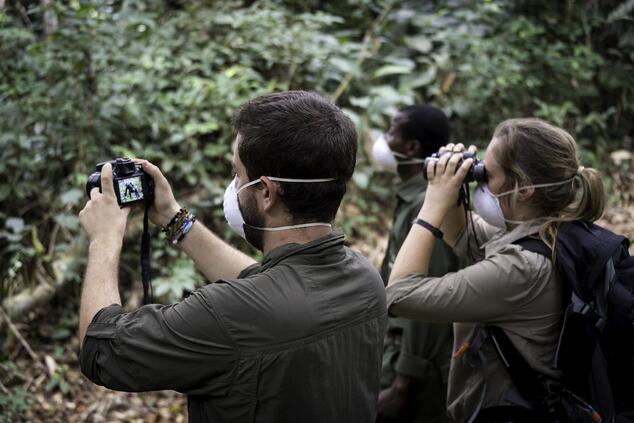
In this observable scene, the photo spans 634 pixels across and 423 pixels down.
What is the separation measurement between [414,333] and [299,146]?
5.98 ft

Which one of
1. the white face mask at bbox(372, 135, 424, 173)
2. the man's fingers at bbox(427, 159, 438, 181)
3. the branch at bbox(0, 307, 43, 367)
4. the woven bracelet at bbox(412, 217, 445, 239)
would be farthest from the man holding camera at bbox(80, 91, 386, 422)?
the branch at bbox(0, 307, 43, 367)

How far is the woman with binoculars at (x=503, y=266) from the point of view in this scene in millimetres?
2500

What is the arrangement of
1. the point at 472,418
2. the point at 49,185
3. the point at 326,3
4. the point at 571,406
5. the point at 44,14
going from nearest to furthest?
the point at 571,406 → the point at 472,418 → the point at 49,185 → the point at 44,14 → the point at 326,3

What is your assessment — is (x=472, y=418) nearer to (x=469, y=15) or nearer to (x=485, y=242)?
(x=485, y=242)

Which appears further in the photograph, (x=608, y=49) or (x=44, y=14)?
(x=608, y=49)

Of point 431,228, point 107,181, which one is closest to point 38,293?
point 107,181

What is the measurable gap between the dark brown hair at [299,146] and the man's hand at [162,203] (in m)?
0.54

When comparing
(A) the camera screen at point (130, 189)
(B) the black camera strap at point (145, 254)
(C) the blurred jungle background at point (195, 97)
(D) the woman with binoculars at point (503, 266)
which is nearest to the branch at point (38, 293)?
(C) the blurred jungle background at point (195, 97)

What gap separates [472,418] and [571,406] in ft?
1.25

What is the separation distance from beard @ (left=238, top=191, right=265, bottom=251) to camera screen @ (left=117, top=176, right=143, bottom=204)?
1.35ft

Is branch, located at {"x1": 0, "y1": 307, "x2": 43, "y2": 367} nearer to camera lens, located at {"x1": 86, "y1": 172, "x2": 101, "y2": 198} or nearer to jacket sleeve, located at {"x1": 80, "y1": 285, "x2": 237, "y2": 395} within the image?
camera lens, located at {"x1": 86, "y1": 172, "x2": 101, "y2": 198}

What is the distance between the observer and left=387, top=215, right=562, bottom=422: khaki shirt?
248 centimetres

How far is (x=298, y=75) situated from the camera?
712 cm

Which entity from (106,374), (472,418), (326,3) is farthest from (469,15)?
(106,374)
